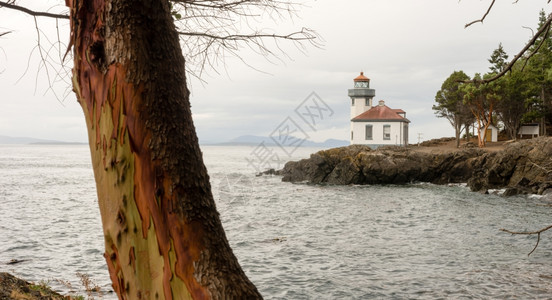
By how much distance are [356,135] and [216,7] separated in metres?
53.8

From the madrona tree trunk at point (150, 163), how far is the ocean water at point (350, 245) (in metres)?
7.07

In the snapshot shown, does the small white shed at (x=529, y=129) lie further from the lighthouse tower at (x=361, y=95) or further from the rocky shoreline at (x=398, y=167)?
the rocky shoreline at (x=398, y=167)

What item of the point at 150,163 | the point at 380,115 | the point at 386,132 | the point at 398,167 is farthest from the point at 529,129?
the point at 150,163

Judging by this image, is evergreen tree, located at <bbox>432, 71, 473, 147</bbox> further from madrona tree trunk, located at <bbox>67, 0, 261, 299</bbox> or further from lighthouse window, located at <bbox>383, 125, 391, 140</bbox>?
madrona tree trunk, located at <bbox>67, 0, 261, 299</bbox>

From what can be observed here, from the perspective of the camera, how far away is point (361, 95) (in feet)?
198

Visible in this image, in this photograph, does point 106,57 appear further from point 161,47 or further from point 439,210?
point 439,210

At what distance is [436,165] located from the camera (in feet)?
117

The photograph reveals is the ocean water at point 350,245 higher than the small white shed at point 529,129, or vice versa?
the small white shed at point 529,129

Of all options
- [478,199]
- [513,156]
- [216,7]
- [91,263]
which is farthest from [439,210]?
[216,7]

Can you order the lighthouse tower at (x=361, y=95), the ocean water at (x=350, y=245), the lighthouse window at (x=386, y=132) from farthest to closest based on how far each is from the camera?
the lighthouse tower at (x=361, y=95), the lighthouse window at (x=386, y=132), the ocean water at (x=350, y=245)

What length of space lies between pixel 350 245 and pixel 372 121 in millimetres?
43383

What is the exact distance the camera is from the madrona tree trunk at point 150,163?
8.77 feet

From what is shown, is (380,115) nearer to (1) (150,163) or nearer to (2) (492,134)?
(2) (492,134)

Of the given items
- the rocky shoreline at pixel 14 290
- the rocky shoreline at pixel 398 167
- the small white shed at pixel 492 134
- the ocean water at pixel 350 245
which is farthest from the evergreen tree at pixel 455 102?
the rocky shoreline at pixel 14 290
